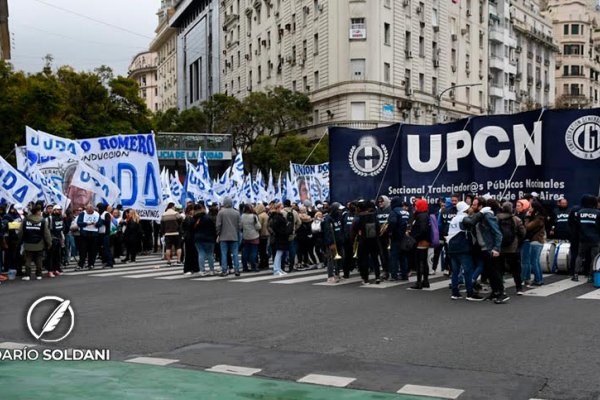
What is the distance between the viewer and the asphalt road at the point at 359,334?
7.01 meters

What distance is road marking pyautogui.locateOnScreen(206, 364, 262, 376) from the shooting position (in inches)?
279

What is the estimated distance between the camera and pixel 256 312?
11.0 metres

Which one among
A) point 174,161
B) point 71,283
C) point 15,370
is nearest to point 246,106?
point 174,161

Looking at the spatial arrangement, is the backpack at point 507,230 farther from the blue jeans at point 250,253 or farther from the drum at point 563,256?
the blue jeans at point 250,253

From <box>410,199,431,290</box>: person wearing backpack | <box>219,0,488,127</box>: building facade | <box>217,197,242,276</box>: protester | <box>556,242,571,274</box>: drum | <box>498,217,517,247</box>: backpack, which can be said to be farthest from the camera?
<box>219,0,488,127</box>: building facade

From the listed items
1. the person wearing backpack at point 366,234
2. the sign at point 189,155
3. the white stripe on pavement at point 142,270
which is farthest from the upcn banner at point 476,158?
the sign at point 189,155

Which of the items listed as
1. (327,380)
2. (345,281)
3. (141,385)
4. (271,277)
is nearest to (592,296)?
(345,281)

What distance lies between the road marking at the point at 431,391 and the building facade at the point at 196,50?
2910 inches

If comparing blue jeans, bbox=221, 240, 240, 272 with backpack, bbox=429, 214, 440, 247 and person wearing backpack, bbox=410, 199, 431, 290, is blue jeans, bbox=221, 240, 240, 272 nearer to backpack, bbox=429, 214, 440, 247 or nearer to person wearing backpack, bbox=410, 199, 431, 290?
person wearing backpack, bbox=410, 199, 431, 290

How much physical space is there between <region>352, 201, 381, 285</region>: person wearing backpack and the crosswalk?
374 millimetres

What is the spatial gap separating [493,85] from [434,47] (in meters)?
12.9

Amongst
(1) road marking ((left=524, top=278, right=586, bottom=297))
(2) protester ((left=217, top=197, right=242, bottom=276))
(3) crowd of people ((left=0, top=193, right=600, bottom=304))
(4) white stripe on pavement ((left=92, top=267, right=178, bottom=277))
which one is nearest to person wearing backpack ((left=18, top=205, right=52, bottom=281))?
(3) crowd of people ((left=0, top=193, right=600, bottom=304))

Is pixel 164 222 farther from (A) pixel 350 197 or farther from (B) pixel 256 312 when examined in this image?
(B) pixel 256 312

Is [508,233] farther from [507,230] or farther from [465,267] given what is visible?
[465,267]
